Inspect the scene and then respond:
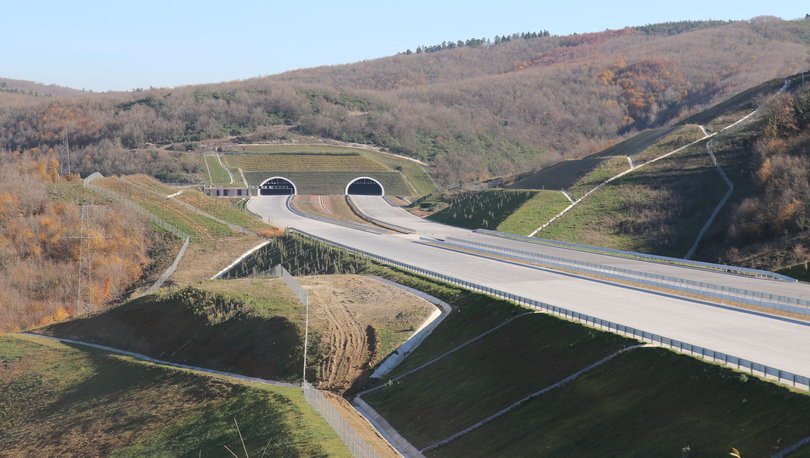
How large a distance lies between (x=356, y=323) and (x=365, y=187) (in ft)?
298

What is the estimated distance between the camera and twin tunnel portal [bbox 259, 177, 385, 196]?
132750 mm

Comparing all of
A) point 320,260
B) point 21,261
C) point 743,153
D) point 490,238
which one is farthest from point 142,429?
point 743,153

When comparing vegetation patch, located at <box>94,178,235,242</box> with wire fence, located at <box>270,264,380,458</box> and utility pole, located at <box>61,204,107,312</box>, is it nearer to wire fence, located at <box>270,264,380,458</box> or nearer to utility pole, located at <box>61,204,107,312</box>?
utility pole, located at <box>61,204,107,312</box>

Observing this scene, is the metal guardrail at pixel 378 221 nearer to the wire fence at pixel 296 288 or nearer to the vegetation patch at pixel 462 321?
the wire fence at pixel 296 288

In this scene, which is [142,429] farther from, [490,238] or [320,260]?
[490,238]

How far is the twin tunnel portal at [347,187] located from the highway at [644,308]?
5677 centimetres

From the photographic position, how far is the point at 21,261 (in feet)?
247

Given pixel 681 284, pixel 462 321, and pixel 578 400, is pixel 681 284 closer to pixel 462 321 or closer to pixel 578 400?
pixel 462 321

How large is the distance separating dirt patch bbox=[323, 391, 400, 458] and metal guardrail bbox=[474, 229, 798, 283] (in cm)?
2741

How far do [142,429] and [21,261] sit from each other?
44.9 metres

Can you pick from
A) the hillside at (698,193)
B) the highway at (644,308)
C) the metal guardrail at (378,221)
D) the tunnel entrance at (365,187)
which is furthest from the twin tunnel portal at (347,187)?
the highway at (644,308)

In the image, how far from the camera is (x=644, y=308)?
40219 mm

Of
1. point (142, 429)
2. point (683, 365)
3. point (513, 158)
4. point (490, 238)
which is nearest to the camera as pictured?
point (683, 365)

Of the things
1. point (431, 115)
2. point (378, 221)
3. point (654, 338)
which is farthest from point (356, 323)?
point (431, 115)
